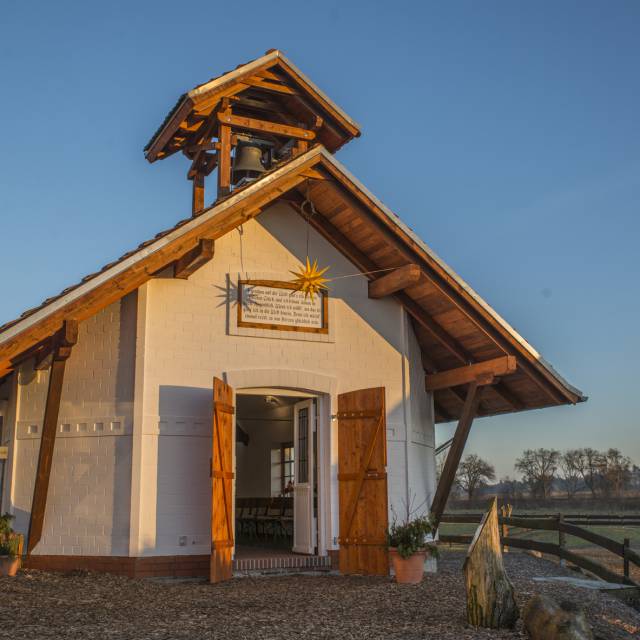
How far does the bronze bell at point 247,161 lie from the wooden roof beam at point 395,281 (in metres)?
2.42

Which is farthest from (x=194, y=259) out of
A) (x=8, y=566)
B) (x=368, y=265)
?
(x=8, y=566)

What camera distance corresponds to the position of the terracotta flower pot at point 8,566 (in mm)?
9531

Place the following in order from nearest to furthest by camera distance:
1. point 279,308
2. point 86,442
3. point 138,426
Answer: point 138,426 < point 86,442 < point 279,308

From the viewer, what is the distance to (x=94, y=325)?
428 inches

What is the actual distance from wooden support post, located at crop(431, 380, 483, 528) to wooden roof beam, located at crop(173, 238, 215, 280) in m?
4.29

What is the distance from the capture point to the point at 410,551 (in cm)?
978

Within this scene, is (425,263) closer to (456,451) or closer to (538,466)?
(456,451)

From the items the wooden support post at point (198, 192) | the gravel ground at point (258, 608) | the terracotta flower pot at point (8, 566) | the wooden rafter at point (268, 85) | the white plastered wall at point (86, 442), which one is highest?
the wooden rafter at point (268, 85)

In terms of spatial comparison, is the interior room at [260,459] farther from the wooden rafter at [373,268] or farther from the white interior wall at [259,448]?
the wooden rafter at [373,268]

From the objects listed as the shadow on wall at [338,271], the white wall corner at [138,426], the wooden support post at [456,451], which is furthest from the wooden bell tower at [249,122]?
the wooden support post at [456,451]

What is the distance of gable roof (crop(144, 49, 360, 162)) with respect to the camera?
Result: 11891 mm

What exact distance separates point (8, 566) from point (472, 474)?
43140 mm

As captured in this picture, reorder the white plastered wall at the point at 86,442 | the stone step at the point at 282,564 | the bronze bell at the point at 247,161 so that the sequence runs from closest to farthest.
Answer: the white plastered wall at the point at 86,442, the stone step at the point at 282,564, the bronze bell at the point at 247,161

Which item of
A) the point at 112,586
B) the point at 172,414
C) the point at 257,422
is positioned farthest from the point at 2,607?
the point at 257,422
